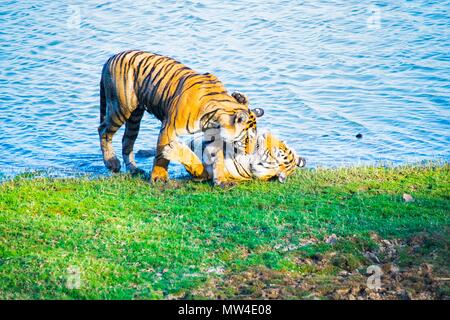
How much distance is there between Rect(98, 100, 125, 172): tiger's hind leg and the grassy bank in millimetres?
680

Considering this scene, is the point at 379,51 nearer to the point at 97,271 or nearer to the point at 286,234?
the point at 286,234

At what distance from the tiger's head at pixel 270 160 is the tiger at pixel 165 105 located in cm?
21

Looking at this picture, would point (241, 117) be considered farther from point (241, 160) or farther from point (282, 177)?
point (282, 177)

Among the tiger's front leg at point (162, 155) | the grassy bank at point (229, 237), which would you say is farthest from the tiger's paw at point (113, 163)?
the tiger's front leg at point (162, 155)

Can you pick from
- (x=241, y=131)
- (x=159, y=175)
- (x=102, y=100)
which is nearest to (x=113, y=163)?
(x=102, y=100)

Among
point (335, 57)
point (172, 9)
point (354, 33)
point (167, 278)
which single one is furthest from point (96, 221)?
point (172, 9)

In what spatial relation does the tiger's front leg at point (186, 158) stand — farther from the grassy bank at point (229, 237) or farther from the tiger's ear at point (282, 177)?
the tiger's ear at point (282, 177)

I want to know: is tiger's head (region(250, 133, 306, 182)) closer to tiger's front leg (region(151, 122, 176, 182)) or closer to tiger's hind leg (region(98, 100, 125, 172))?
tiger's front leg (region(151, 122, 176, 182))

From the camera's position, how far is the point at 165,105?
925 cm

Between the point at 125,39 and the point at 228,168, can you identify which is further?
the point at 125,39

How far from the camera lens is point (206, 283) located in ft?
21.2

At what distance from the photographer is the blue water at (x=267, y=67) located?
11.8 meters

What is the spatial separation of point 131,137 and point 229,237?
2987 millimetres

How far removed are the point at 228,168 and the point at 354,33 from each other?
7955mm
